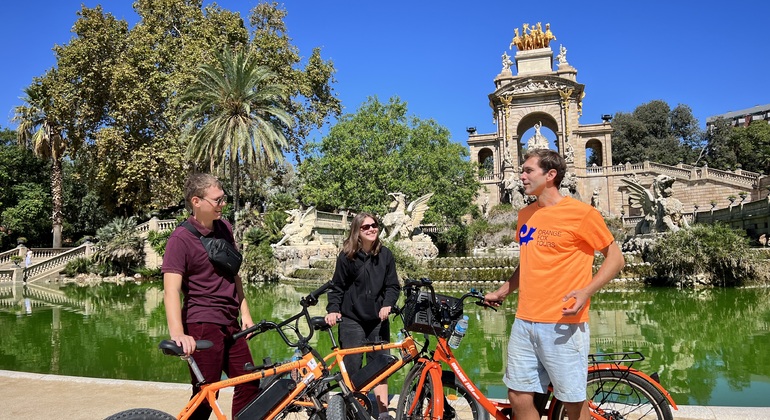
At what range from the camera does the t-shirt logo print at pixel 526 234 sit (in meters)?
2.92

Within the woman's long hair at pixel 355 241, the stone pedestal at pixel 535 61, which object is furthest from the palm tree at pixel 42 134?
the stone pedestal at pixel 535 61

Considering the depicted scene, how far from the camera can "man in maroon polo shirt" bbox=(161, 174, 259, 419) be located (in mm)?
3027

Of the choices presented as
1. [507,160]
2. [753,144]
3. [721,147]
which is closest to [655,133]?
[721,147]

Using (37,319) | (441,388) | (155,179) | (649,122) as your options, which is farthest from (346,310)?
(649,122)

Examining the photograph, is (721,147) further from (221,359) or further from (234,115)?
(221,359)

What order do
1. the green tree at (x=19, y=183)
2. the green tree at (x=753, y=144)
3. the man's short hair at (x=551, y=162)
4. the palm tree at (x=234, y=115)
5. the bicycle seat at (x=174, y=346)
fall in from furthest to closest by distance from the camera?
1. the green tree at (x=753, y=144)
2. the green tree at (x=19, y=183)
3. the palm tree at (x=234, y=115)
4. the man's short hair at (x=551, y=162)
5. the bicycle seat at (x=174, y=346)

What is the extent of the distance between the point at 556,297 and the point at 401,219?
1895 cm

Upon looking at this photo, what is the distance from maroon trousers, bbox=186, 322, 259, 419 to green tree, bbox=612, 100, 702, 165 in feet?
193

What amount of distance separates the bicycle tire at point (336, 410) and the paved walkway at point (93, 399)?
6.27ft

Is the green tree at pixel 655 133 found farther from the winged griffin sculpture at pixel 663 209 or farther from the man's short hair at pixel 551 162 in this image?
the man's short hair at pixel 551 162

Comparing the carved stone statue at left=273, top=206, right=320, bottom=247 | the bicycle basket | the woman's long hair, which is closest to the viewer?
the bicycle basket

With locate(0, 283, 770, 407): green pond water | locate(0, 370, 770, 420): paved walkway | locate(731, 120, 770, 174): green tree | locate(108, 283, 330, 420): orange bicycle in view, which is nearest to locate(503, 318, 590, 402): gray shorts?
locate(108, 283, 330, 420): orange bicycle

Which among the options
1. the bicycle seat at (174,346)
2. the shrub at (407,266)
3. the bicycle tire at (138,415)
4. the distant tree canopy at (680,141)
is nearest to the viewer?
the bicycle tire at (138,415)

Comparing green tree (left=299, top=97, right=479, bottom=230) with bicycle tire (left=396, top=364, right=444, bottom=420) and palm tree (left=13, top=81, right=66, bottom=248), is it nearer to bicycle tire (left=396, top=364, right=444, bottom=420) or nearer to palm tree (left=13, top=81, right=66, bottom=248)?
palm tree (left=13, top=81, right=66, bottom=248)
